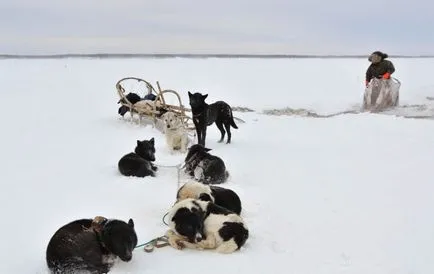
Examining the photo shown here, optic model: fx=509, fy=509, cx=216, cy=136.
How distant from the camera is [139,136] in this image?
9641 mm

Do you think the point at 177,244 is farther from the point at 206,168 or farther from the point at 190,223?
the point at 206,168

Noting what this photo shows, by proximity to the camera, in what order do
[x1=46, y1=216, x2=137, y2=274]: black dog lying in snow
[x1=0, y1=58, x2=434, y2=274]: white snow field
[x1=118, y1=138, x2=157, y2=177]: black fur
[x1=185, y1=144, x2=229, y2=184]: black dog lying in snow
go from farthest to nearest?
[x1=118, y1=138, x2=157, y2=177]: black fur
[x1=185, y1=144, x2=229, y2=184]: black dog lying in snow
[x1=0, y1=58, x2=434, y2=274]: white snow field
[x1=46, y1=216, x2=137, y2=274]: black dog lying in snow

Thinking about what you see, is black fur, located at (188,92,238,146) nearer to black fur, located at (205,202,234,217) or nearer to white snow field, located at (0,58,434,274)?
white snow field, located at (0,58,434,274)

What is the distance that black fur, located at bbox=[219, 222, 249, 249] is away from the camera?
424 centimetres

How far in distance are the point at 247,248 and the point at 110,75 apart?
944 inches

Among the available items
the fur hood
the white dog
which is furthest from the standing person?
the white dog

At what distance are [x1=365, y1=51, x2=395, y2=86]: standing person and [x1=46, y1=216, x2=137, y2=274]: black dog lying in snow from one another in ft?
39.4

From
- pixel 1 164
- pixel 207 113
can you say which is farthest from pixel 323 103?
pixel 1 164

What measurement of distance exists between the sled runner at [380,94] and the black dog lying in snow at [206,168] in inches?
361

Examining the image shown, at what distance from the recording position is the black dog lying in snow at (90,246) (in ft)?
12.0

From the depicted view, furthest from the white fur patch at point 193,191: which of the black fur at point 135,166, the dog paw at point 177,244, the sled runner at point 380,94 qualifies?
the sled runner at point 380,94

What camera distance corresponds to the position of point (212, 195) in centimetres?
489

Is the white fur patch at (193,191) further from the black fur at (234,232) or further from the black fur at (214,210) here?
the black fur at (234,232)

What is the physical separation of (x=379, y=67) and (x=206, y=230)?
38.2ft
